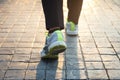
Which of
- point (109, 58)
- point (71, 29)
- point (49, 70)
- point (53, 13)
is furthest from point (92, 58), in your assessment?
point (71, 29)

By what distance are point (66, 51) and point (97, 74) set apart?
0.53 metres

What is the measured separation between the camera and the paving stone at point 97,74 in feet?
7.44

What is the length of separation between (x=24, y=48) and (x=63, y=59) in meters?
0.46

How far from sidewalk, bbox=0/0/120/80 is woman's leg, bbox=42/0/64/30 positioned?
330 millimetres

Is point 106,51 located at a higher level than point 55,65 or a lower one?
lower

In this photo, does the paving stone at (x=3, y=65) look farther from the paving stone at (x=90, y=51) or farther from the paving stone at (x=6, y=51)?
the paving stone at (x=90, y=51)

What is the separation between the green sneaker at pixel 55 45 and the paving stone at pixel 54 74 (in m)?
Result: 0.15

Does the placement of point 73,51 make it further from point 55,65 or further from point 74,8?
point 74,8

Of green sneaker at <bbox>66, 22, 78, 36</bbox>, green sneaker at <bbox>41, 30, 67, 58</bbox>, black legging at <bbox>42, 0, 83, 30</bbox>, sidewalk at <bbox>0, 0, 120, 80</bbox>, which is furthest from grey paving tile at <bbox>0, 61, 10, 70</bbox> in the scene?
green sneaker at <bbox>66, 22, 78, 36</bbox>

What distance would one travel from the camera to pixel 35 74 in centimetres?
230

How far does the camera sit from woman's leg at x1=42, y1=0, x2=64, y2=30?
7.74 ft

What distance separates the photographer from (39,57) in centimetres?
261

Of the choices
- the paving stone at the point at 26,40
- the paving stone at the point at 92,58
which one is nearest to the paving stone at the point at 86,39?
the paving stone at the point at 92,58

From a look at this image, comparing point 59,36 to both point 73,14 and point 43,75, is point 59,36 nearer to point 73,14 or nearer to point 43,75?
point 43,75
